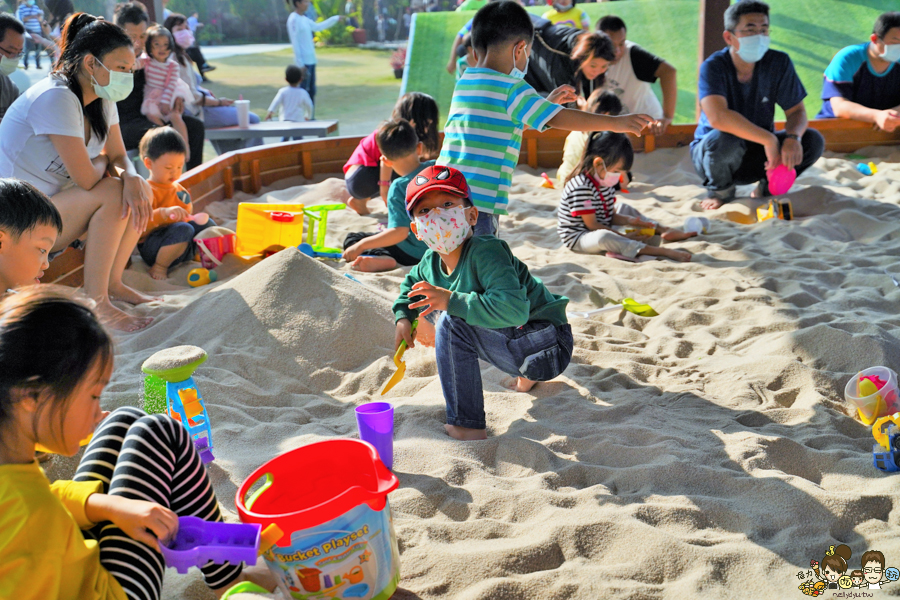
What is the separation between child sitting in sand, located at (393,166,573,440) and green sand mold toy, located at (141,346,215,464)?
22.9 inches

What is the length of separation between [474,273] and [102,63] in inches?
74.8

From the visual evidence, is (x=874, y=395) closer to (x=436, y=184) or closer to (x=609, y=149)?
(x=436, y=184)

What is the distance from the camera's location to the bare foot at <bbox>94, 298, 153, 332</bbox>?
10.1 feet

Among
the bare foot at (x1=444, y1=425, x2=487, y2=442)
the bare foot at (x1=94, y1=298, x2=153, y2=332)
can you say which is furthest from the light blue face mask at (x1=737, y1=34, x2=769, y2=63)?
the bare foot at (x1=94, y1=298, x2=153, y2=332)

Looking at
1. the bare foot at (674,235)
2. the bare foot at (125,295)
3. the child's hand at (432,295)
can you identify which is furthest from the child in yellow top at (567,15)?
the child's hand at (432,295)

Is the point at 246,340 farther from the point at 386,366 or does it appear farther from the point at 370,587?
the point at 370,587

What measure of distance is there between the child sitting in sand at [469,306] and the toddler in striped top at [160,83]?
12.3ft

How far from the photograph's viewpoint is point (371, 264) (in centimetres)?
375

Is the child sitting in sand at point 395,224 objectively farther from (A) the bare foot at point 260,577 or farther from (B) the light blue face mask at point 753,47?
(A) the bare foot at point 260,577

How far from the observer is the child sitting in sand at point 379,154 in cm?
454

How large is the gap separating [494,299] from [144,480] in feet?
3.36

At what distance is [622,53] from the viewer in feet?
18.4

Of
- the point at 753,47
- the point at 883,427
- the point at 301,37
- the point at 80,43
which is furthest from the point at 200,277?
the point at 301,37

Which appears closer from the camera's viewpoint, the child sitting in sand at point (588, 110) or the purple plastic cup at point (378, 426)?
the purple plastic cup at point (378, 426)
